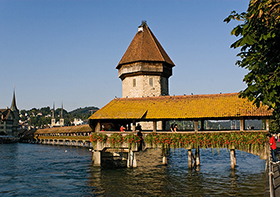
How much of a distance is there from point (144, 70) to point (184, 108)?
16.2 meters

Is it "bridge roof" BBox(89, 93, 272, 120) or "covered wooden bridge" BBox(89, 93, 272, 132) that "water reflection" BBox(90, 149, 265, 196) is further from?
"bridge roof" BBox(89, 93, 272, 120)

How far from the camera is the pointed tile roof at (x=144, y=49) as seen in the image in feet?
135

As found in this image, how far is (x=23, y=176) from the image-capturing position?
26359mm

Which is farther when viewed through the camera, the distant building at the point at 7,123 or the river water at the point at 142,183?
the distant building at the point at 7,123

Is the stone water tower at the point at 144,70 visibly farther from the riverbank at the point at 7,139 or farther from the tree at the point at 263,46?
the riverbank at the point at 7,139

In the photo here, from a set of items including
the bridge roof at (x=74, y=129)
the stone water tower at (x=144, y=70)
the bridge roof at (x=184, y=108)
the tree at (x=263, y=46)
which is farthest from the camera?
the bridge roof at (x=74, y=129)

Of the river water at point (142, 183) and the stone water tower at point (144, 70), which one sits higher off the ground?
the stone water tower at point (144, 70)

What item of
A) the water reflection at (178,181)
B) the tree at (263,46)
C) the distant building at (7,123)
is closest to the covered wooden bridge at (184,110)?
the water reflection at (178,181)

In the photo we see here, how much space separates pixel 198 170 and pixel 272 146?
7.93 m

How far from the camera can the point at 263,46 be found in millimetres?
10750

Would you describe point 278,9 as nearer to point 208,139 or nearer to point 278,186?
point 278,186

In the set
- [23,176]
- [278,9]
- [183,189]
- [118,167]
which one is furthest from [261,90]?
[23,176]

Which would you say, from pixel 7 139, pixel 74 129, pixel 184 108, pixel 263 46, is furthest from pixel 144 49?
pixel 7 139

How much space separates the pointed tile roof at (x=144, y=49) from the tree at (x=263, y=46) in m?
29.4
